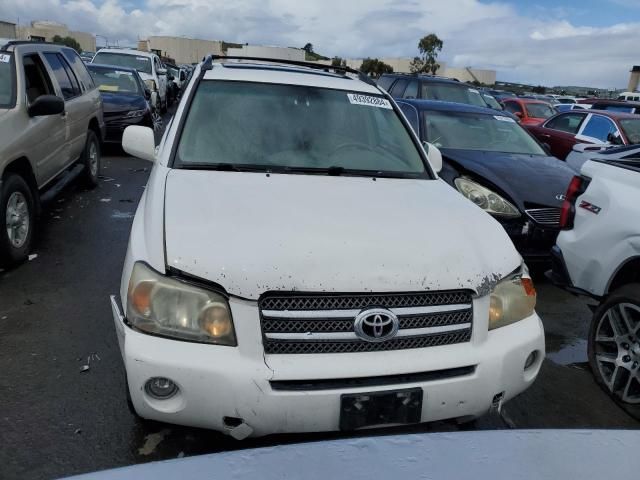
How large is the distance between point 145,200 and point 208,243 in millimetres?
869

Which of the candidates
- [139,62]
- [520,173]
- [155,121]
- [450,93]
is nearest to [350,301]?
[520,173]

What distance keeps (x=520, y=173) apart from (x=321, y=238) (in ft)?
12.6

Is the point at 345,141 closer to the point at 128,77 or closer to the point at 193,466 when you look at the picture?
the point at 193,466

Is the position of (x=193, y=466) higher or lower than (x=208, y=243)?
lower

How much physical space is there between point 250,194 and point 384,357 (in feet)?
3.70

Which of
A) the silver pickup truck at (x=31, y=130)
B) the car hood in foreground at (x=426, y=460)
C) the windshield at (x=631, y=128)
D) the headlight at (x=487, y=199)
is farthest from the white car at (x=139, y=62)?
the car hood in foreground at (x=426, y=460)

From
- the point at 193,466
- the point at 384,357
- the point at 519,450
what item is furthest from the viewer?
the point at 384,357

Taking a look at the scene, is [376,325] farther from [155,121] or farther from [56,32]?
[56,32]

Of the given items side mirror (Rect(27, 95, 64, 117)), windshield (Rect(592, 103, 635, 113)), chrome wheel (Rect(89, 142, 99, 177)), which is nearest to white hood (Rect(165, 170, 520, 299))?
side mirror (Rect(27, 95, 64, 117))

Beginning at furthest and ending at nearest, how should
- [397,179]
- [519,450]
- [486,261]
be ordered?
[397,179], [486,261], [519,450]

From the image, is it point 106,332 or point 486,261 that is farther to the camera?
point 106,332

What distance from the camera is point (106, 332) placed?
3791 millimetres

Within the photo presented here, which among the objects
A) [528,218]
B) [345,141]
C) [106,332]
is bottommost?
[106,332]

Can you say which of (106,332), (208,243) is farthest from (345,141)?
(106,332)
